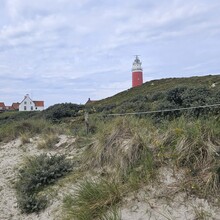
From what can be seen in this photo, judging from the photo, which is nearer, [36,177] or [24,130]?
[36,177]

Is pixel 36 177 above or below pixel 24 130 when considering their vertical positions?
below

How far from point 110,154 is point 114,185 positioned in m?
1.33

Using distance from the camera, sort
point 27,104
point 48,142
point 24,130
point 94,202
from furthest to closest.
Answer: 1. point 27,104
2. point 24,130
3. point 48,142
4. point 94,202

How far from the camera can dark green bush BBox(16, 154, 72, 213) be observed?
7.18 metres

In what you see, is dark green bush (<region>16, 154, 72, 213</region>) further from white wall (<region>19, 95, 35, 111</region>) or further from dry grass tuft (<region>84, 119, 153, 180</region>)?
white wall (<region>19, 95, 35, 111</region>)

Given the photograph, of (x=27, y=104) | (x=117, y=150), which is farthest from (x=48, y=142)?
(x=27, y=104)

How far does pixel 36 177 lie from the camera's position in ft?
26.2

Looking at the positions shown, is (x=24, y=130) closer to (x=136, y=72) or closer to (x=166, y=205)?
(x=166, y=205)

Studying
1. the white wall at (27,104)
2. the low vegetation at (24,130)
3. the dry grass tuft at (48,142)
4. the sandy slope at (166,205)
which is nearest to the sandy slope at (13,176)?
the dry grass tuft at (48,142)

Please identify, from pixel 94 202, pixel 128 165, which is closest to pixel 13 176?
pixel 128 165

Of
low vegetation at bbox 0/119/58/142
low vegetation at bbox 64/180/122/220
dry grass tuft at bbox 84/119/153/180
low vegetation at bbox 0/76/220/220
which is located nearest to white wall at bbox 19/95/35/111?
low vegetation at bbox 0/119/58/142

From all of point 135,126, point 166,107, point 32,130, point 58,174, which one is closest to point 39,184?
point 58,174

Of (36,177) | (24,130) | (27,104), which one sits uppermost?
(27,104)

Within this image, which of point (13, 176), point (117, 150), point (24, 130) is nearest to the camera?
point (117, 150)
